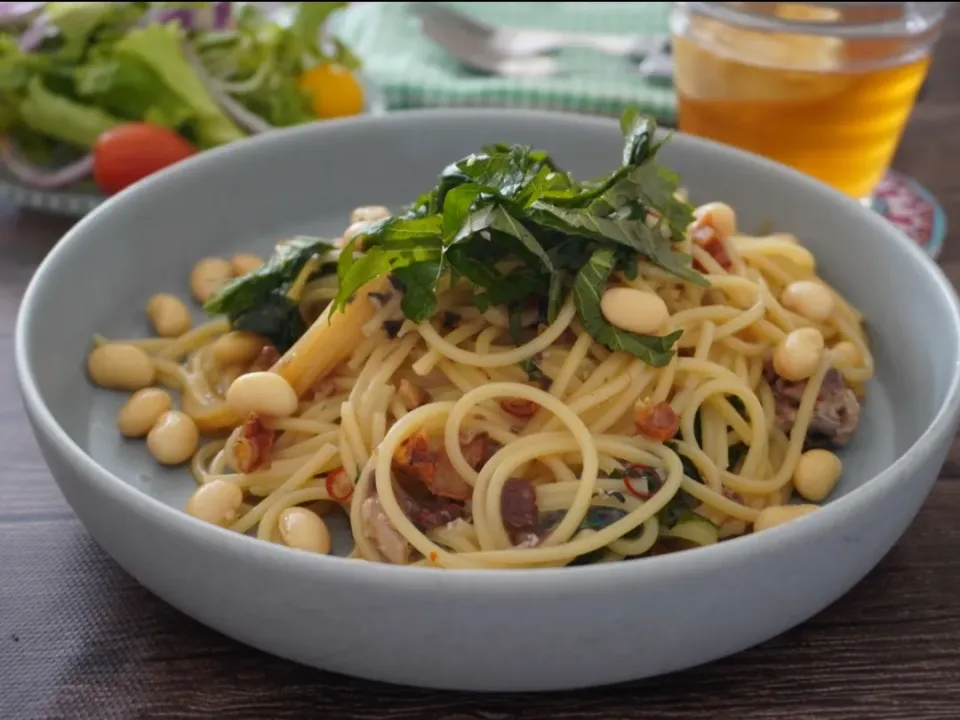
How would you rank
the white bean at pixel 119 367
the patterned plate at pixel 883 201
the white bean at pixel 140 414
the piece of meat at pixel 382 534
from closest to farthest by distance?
the piece of meat at pixel 382 534, the white bean at pixel 140 414, the white bean at pixel 119 367, the patterned plate at pixel 883 201

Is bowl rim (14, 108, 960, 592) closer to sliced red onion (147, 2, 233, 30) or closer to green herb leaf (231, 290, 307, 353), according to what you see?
green herb leaf (231, 290, 307, 353)

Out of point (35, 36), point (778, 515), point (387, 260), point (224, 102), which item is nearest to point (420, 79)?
Answer: point (224, 102)

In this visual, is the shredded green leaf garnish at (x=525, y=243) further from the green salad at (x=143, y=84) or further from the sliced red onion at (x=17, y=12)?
the sliced red onion at (x=17, y=12)

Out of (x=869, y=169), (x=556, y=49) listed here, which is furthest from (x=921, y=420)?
(x=556, y=49)

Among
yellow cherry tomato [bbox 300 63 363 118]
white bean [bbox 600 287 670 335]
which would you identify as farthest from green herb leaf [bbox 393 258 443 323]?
yellow cherry tomato [bbox 300 63 363 118]

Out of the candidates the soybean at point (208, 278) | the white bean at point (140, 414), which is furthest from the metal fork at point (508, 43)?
the white bean at point (140, 414)

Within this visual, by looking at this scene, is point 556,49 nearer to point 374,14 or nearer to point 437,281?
point 374,14
